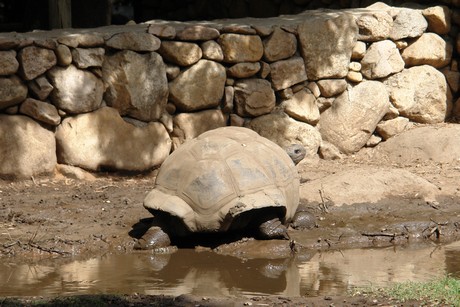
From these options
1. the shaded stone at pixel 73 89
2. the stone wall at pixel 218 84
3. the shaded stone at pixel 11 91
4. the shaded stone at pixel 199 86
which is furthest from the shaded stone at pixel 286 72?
the shaded stone at pixel 11 91

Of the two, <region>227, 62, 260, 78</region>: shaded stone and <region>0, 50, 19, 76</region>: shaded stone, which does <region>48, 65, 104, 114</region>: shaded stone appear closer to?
<region>0, 50, 19, 76</region>: shaded stone

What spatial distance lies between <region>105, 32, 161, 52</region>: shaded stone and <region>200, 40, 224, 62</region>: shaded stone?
2.03 feet

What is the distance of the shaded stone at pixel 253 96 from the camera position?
1078 cm

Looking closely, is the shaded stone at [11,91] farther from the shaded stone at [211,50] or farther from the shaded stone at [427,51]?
the shaded stone at [427,51]

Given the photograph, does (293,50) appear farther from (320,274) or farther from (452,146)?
(320,274)

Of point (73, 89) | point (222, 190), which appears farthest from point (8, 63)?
point (222, 190)

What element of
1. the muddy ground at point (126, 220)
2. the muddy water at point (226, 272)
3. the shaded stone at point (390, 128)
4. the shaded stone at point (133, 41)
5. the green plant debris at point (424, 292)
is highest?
the shaded stone at point (133, 41)

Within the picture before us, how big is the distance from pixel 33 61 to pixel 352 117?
3887 mm

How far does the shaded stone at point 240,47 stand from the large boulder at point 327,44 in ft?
1.95

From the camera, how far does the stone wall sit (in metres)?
9.67

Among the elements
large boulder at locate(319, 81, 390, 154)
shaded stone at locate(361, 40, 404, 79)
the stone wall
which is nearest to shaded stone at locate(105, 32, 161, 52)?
the stone wall

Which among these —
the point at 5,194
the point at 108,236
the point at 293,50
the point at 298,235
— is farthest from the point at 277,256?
the point at 293,50

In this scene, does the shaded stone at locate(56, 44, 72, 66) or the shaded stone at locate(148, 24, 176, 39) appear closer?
the shaded stone at locate(56, 44, 72, 66)

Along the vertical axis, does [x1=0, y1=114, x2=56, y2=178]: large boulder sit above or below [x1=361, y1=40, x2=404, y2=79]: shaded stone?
below
